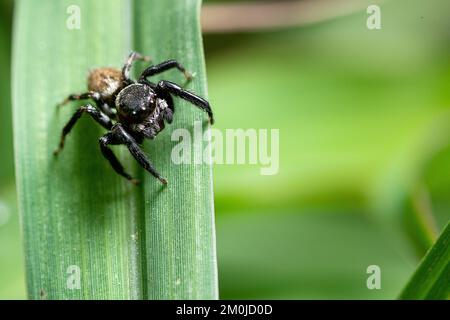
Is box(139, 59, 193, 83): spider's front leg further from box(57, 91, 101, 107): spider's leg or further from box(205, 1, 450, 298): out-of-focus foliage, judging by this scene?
box(205, 1, 450, 298): out-of-focus foliage

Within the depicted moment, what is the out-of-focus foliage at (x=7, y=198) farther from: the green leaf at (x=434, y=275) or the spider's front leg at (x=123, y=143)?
the green leaf at (x=434, y=275)

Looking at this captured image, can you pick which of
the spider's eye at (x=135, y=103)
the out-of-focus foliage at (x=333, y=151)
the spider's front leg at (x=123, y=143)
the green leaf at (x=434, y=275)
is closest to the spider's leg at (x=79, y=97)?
the spider's eye at (x=135, y=103)

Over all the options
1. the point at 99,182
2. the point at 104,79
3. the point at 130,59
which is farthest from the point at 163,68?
the point at 99,182

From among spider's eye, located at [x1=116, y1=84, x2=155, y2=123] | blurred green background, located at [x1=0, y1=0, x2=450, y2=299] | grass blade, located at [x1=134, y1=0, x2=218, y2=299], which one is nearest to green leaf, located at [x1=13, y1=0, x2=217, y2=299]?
grass blade, located at [x1=134, y1=0, x2=218, y2=299]

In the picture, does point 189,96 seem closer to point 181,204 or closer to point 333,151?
point 181,204

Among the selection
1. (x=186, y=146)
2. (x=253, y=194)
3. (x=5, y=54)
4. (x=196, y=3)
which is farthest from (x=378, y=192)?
(x=5, y=54)

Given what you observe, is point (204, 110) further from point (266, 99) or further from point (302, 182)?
point (266, 99)
